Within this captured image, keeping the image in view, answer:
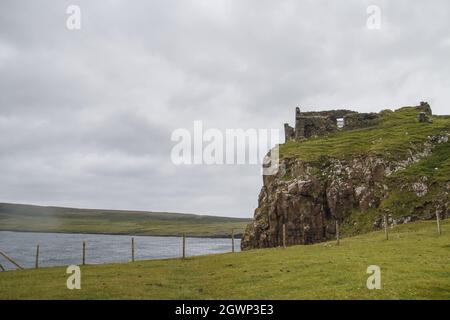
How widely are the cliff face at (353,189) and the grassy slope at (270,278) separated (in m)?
37.3

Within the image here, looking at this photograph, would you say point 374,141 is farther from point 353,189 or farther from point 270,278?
point 270,278

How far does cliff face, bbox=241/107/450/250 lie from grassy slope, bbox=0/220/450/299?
3728cm

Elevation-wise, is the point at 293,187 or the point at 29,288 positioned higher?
the point at 293,187

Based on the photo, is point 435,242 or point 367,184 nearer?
point 435,242

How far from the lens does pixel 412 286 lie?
23781 millimetres

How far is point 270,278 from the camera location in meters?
30.7

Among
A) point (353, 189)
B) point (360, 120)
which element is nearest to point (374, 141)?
point (353, 189)

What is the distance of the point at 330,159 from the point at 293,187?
37.8ft

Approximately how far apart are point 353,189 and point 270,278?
215 feet

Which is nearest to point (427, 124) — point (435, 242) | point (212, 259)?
point (435, 242)

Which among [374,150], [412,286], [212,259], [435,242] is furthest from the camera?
[374,150]

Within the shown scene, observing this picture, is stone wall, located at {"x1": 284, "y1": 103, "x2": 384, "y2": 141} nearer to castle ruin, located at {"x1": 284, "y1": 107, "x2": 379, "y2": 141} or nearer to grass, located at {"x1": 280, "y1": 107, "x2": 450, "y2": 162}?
castle ruin, located at {"x1": 284, "y1": 107, "x2": 379, "y2": 141}
